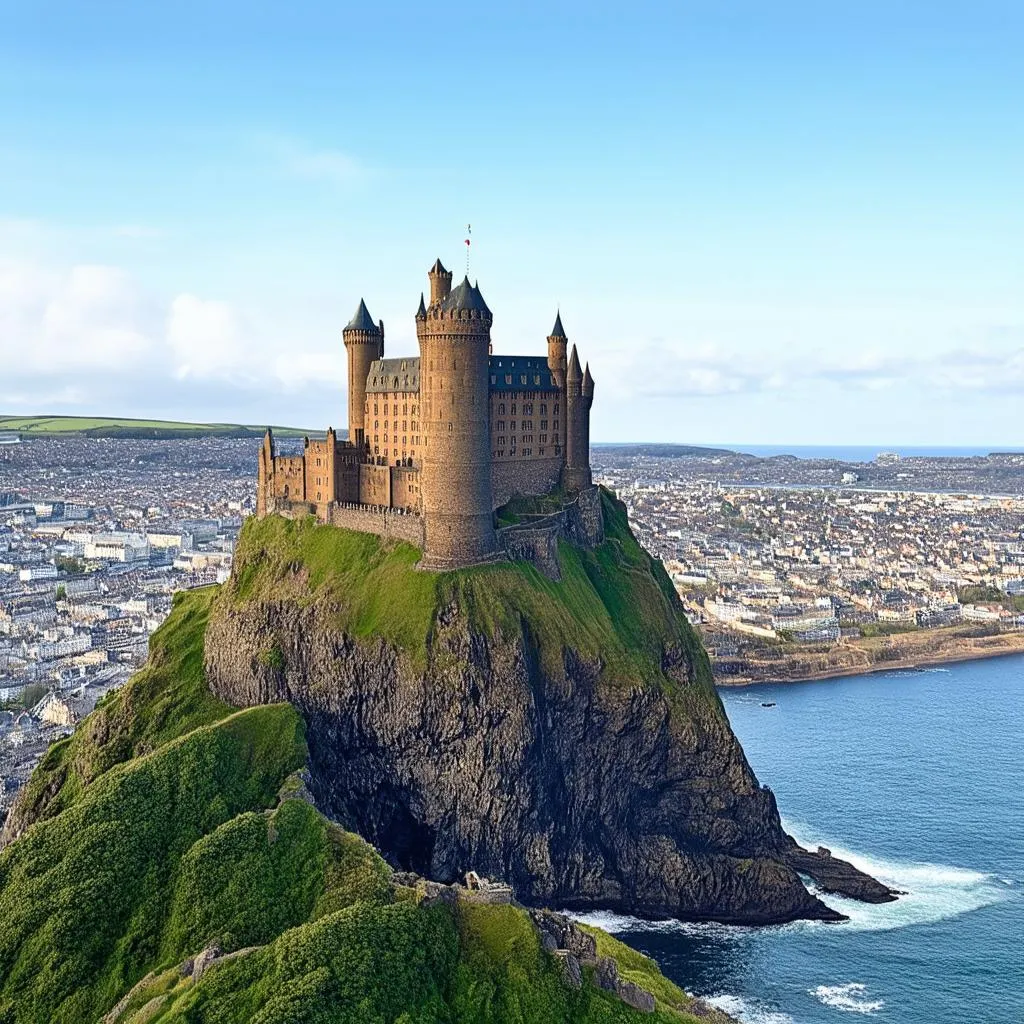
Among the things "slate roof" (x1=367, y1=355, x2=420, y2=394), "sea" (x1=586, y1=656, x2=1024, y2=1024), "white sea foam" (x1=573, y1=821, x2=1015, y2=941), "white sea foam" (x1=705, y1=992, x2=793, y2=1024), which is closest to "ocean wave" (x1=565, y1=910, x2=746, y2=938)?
"white sea foam" (x1=573, y1=821, x2=1015, y2=941)

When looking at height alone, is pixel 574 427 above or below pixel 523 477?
above

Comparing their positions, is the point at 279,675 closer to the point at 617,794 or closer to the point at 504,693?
the point at 504,693

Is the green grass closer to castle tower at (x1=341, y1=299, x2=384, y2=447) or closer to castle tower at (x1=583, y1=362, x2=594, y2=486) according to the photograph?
castle tower at (x1=341, y1=299, x2=384, y2=447)

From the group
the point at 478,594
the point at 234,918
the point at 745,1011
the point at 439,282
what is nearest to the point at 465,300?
the point at 439,282

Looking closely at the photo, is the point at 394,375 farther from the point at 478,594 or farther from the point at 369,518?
the point at 478,594

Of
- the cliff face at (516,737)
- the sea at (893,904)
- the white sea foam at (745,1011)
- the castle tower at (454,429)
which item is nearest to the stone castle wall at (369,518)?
the castle tower at (454,429)

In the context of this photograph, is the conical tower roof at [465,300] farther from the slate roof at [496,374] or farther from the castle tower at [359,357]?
the castle tower at [359,357]

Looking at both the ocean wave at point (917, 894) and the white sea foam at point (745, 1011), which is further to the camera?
the ocean wave at point (917, 894)
